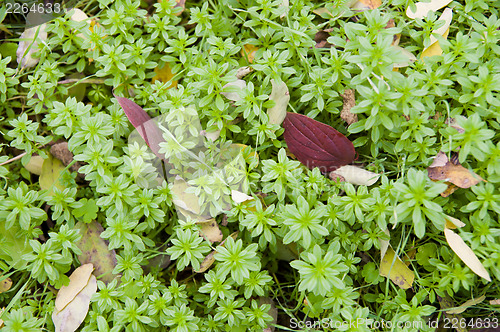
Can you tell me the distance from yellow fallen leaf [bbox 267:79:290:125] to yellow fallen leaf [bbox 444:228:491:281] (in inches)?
39.1

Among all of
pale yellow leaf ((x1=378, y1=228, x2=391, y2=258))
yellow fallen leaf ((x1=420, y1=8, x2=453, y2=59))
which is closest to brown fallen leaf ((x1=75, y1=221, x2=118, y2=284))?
pale yellow leaf ((x1=378, y1=228, x2=391, y2=258))

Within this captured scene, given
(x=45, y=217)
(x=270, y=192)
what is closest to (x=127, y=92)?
(x=45, y=217)

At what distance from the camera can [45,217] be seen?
85.8 inches

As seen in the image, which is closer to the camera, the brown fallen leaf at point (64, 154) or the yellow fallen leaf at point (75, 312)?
the yellow fallen leaf at point (75, 312)

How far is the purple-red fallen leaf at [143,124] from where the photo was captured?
2.13 meters

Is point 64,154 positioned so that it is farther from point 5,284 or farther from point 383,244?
point 383,244

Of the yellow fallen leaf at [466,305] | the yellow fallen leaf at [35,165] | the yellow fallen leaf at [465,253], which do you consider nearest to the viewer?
the yellow fallen leaf at [465,253]

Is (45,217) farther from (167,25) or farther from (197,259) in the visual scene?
(167,25)

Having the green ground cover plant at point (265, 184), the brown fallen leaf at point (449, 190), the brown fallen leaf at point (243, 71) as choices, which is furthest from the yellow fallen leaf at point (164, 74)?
the brown fallen leaf at point (449, 190)

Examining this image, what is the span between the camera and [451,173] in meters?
1.89

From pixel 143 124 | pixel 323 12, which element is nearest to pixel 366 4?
pixel 323 12

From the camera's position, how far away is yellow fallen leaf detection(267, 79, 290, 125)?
2125mm

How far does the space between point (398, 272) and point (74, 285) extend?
170cm

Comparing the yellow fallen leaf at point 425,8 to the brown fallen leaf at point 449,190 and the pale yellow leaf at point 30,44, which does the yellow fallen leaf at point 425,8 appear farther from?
the pale yellow leaf at point 30,44
